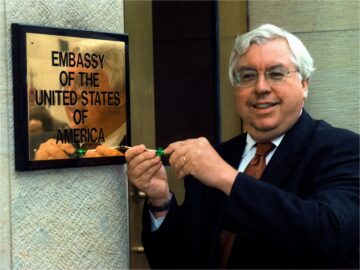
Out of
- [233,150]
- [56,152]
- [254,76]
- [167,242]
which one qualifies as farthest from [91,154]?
[254,76]

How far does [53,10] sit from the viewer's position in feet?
8.88

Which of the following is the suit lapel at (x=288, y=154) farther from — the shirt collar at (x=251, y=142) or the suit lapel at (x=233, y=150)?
the suit lapel at (x=233, y=150)

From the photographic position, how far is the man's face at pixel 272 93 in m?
2.71

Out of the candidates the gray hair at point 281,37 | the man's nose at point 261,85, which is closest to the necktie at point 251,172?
the man's nose at point 261,85

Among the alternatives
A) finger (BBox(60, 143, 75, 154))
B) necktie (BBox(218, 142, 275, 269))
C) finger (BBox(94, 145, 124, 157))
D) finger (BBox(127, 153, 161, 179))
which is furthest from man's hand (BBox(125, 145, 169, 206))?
necktie (BBox(218, 142, 275, 269))

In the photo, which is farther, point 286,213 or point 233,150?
point 233,150

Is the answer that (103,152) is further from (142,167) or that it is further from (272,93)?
(272,93)

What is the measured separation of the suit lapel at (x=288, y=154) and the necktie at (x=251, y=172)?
0.27 ft

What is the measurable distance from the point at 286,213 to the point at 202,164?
0.34m

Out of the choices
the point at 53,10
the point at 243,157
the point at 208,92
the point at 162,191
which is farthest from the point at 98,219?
the point at 208,92

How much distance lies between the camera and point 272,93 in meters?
2.72

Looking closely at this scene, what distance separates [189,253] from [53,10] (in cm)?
111

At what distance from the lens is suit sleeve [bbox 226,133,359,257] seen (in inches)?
92.0

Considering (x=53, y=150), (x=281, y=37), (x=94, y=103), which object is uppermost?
(x=281, y=37)
